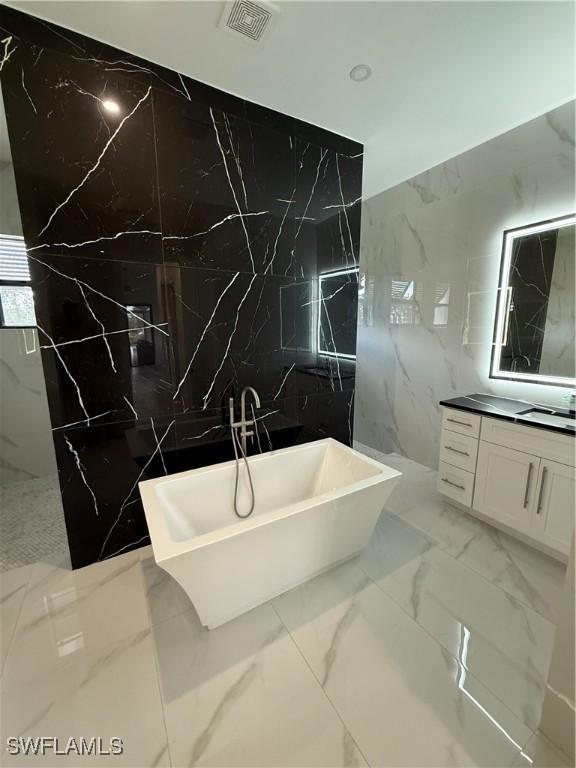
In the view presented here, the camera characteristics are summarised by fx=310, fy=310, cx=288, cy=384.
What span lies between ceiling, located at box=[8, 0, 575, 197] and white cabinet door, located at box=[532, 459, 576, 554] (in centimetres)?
238

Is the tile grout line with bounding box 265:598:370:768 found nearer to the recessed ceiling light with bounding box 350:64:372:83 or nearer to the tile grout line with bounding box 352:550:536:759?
the tile grout line with bounding box 352:550:536:759

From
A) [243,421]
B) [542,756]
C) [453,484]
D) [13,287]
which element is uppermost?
[13,287]

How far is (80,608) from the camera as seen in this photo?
5.52 ft

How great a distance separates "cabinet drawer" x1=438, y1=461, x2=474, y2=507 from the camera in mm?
2412

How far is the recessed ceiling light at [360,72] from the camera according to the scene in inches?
71.4

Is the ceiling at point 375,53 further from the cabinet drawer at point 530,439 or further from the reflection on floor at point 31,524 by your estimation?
the reflection on floor at point 31,524

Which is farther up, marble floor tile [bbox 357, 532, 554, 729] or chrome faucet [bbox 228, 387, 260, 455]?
chrome faucet [bbox 228, 387, 260, 455]

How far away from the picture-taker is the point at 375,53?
1.73 metres

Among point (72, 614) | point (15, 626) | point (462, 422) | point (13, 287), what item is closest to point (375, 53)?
point (462, 422)

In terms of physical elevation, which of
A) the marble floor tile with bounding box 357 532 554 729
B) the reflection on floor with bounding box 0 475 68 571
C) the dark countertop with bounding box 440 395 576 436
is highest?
the dark countertop with bounding box 440 395 576 436

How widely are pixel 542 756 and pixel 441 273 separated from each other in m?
3.08

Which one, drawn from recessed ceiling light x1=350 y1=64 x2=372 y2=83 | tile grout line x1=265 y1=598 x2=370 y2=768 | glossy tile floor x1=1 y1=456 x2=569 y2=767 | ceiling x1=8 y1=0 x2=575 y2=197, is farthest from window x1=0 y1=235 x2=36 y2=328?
tile grout line x1=265 y1=598 x2=370 y2=768

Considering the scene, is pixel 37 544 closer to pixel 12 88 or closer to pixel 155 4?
pixel 12 88

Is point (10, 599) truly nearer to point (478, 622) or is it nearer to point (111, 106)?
point (478, 622)
